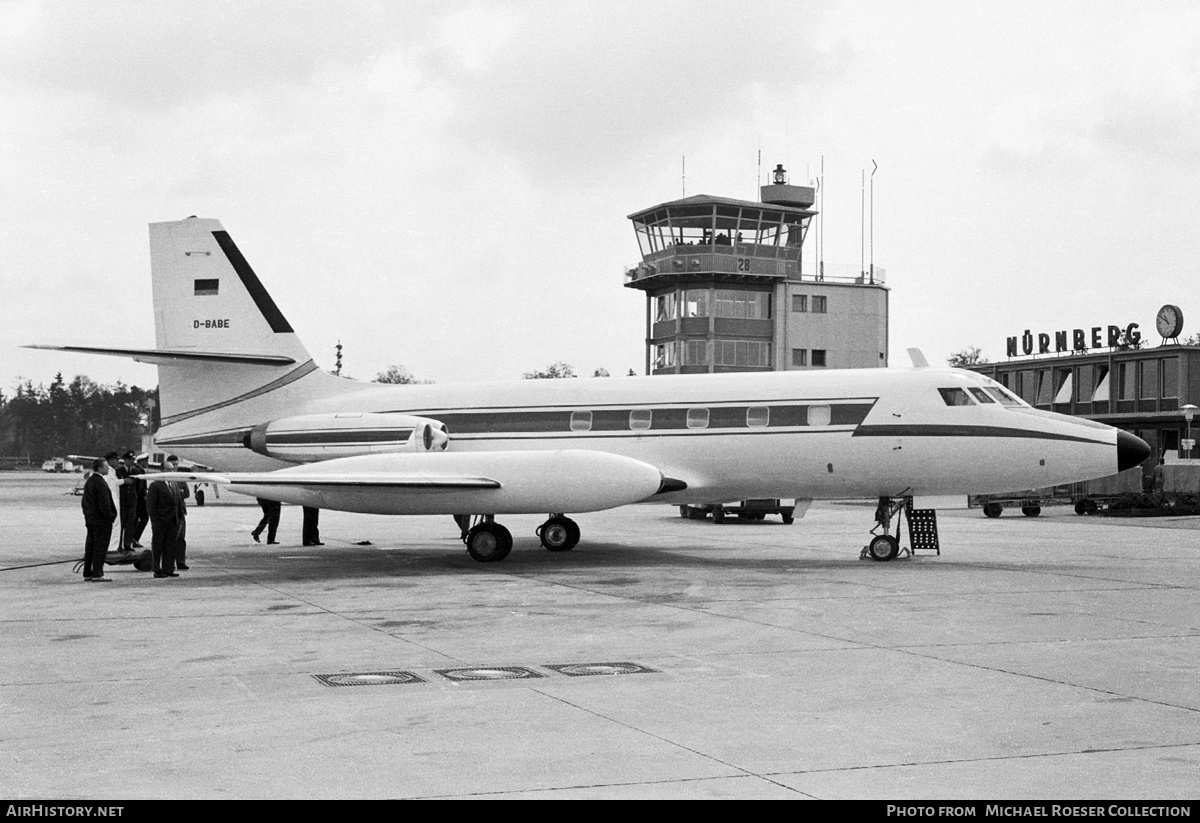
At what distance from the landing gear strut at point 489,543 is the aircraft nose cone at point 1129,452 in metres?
10.0

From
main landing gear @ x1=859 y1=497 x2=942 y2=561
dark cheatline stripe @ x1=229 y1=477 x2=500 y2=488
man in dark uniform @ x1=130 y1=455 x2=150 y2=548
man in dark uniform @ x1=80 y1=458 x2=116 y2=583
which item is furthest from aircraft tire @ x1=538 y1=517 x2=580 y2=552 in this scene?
man in dark uniform @ x1=80 y1=458 x2=116 y2=583

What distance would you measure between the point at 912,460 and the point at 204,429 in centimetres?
1358

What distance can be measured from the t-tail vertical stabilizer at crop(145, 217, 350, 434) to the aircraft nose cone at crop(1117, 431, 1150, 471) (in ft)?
47.2

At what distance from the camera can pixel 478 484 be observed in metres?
20.3

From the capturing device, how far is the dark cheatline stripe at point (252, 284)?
2469 cm

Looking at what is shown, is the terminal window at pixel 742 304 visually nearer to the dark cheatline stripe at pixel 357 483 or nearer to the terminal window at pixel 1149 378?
the terminal window at pixel 1149 378

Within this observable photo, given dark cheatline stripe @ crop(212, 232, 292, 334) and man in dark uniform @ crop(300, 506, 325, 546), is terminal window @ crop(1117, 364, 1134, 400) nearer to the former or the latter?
man in dark uniform @ crop(300, 506, 325, 546)

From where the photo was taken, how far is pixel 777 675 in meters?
10.1

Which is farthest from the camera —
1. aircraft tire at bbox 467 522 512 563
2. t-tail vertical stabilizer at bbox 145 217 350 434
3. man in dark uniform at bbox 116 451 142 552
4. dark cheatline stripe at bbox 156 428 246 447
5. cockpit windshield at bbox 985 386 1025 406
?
dark cheatline stripe at bbox 156 428 246 447

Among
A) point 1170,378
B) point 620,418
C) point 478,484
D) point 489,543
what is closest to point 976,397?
point 620,418

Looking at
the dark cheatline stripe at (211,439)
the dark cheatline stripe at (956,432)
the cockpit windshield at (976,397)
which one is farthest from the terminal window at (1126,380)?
the dark cheatline stripe at (211,439)

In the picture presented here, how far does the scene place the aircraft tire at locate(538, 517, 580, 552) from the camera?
24016mm

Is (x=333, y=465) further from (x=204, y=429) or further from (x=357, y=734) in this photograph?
(x=357, y=734)

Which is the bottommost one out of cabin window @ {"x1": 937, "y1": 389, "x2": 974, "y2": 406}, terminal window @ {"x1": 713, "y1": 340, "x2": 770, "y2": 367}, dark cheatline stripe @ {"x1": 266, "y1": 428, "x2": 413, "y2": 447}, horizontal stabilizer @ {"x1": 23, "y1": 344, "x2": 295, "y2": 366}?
dark cheatline stripe @ {"x1": 266, "y1": 428, "x2": 413, "y2": 447}
